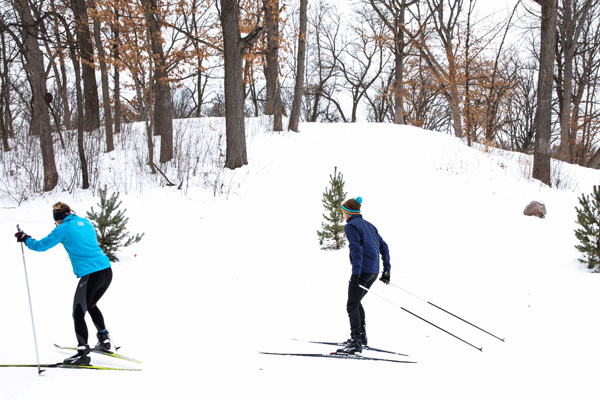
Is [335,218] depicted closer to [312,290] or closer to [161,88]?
[312,290]

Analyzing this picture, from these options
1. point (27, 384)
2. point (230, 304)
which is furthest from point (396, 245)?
point (27, 384)

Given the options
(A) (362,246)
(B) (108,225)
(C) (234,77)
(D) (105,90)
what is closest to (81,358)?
(A) (362,246)

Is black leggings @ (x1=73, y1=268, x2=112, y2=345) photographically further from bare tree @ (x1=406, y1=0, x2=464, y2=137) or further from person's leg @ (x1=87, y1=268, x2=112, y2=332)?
bare tree @ (x1=406, y1=0, x2=464, y2=137)

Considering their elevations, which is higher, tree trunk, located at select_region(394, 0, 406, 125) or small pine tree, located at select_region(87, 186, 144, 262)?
tree trunk, located at select_region(394, 0, 406, 125)

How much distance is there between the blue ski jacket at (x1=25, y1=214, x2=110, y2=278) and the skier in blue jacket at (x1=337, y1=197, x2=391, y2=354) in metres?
2.83

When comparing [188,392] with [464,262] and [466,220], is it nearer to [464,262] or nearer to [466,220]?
[464,262]

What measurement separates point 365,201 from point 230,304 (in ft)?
18.4

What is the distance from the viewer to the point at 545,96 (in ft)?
41.5

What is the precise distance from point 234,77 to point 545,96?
1007 centimetres

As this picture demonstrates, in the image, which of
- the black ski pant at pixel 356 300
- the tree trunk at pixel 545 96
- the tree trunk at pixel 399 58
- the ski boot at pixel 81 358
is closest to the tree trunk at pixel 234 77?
the black ski pant at pixel 356 300

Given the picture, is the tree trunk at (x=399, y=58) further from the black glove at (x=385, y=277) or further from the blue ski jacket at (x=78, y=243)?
the blue ski jacket at (x=78, y=243)

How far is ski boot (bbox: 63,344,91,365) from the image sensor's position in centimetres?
399

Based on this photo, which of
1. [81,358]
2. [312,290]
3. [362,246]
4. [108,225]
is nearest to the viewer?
[81,358]

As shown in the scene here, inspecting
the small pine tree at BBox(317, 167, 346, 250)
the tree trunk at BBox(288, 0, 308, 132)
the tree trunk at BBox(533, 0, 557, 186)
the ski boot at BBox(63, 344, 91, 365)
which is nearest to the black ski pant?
the ski boot at BBox(63, 344, 91, 365)
